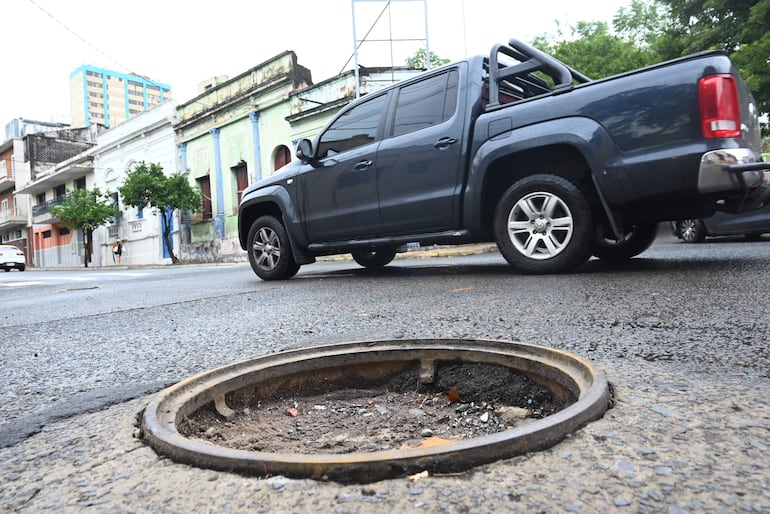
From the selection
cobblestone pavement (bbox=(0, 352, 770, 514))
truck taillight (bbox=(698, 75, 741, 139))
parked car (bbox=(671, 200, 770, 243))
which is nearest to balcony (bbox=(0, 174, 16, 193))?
parked car (bbox=(671, 200, 770, 243))

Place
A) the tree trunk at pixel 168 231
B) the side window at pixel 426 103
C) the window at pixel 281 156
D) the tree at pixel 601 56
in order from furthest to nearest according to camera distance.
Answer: the tree trunk at pixel 168 231 → the window at pixel 281 156 → the tree at pixel 601 56 → the side window at pixel 426 103

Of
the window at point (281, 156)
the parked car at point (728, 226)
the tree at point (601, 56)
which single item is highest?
the tree at point (601, 56)

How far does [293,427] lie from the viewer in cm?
135

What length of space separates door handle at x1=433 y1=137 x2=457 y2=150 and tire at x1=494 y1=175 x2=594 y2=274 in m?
0.60

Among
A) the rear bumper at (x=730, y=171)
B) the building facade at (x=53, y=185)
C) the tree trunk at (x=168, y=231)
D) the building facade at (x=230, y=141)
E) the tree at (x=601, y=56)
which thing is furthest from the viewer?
the building facade at (x=53, y=185)

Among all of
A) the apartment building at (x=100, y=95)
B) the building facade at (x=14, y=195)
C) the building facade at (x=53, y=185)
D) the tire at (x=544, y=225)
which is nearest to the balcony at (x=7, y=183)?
the building facade at (x=14, y=195)

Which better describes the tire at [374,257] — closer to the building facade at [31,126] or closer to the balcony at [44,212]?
the balcony at [44,212]

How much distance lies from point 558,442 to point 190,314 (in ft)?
8.98

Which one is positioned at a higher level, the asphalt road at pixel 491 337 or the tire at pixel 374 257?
the tire at pixel 374 257

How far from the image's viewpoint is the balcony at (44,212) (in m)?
34.0

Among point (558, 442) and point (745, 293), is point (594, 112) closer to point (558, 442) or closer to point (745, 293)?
point (745, 293)

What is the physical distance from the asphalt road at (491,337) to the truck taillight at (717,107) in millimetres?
923

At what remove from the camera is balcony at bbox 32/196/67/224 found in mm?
34031

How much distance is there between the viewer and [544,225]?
3.86 meters
